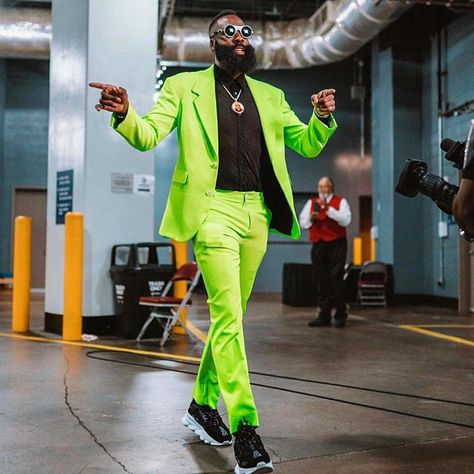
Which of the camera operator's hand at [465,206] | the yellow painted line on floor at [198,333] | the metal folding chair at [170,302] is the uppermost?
the camera operator's hand at [465,206]

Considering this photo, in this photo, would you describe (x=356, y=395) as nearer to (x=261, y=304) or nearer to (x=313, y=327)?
(x=313, y=327)

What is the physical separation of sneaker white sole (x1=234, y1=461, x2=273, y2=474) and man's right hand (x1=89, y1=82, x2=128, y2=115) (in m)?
1.43

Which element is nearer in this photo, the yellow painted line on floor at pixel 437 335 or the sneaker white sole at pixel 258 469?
the sneaker white sole at pixel 258 469

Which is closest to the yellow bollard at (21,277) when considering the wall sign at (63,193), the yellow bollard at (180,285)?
the wall sign at (63,193)

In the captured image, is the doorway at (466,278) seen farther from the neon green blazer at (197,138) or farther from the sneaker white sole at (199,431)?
the sneaker white sole at (199,431)

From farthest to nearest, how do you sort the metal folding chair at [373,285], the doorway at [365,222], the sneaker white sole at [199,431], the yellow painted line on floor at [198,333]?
the doorway at [365,222]
the metal folding chair at [373,285]
the yellow painted line on floor at [198,333]
the sneaker white sole at [199,431]

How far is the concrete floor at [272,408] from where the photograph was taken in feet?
9.06

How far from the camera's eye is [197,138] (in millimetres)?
2932

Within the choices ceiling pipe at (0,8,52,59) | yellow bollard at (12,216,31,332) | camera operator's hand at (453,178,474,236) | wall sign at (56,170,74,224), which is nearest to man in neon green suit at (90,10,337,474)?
camera operator's hand at (453,178,474,236)

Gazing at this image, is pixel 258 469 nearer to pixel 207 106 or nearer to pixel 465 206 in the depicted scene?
pixel 465 206

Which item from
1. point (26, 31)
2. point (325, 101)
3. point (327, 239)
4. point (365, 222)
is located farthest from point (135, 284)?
point (365, 222)

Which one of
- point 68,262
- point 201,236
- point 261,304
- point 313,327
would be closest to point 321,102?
point 201,236

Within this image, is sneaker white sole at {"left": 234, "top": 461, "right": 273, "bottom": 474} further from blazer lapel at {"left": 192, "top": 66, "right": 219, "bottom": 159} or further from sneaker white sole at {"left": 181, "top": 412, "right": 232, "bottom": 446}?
blazer lapel at {"left": 192, "top": 66, "right": 219, "bottom": 159}

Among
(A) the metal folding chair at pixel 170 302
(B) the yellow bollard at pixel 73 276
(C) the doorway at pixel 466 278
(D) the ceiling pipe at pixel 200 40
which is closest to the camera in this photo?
(A) the metal folding chair at pixel 170 302
